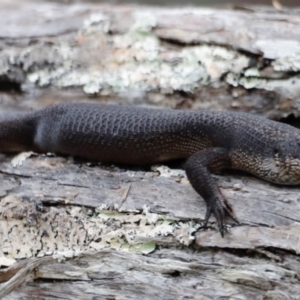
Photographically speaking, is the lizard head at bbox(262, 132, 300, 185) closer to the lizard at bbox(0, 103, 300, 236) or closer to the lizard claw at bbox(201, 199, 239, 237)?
the lizard at bbox(0, 103, 300, 236)

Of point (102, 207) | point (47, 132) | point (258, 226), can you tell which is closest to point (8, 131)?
point (47, 132)

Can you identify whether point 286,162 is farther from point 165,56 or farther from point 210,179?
point 165,56

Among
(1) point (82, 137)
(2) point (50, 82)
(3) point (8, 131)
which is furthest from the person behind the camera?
(2) point (50, 82)

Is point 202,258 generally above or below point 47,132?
below

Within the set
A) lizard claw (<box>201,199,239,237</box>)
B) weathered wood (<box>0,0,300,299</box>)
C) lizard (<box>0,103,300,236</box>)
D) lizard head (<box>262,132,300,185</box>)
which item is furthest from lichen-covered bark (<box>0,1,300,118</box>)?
lizard claw (<box>201,199,239,237</box>)

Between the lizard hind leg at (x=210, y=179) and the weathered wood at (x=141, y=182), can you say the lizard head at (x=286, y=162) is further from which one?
the lizard hind leg at (x=210, y=179)

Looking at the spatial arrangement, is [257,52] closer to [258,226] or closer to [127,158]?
[127,158]
